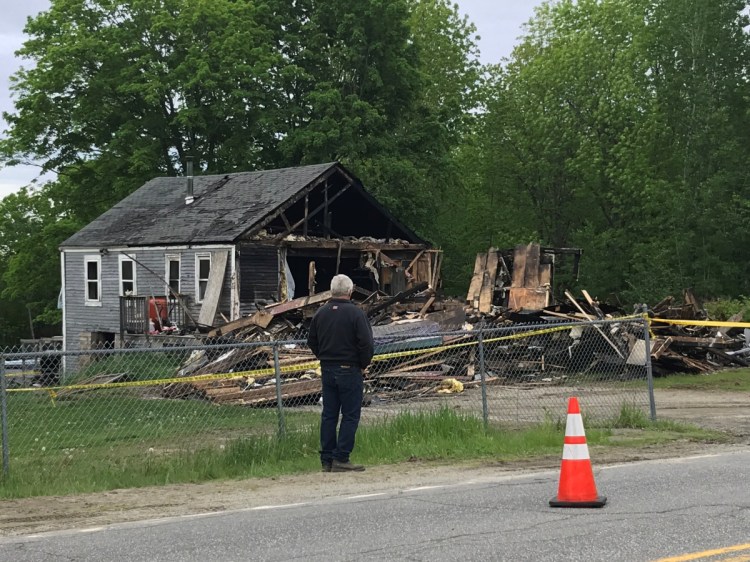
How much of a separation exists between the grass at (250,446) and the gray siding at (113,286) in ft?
57.0

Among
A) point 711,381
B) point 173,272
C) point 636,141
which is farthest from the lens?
point 636,141

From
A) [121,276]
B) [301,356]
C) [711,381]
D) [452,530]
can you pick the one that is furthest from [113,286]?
[452,530]

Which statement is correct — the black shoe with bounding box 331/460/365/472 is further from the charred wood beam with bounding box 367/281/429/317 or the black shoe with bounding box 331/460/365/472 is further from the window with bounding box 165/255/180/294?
the window with bounding box 165/255/180/294

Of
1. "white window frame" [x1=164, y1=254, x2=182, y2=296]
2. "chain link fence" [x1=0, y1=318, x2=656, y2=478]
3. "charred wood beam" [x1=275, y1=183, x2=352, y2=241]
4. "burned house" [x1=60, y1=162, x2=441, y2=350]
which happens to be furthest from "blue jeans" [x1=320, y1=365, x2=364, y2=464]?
"white window frame" [x1=164, y1=254, x2=182, y2=296]

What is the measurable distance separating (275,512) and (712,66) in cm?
4150

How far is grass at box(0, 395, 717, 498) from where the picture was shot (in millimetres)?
11281

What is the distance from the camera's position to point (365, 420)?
47.0 ft

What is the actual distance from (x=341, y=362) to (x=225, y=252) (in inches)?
877

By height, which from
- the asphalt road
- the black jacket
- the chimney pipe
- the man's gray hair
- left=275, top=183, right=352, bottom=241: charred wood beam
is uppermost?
the chimney pipe

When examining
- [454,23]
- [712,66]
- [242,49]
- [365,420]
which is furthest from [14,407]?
[454,23]

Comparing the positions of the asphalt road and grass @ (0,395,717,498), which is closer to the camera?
the asphalt road

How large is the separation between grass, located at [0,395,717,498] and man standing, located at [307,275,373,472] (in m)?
0.48

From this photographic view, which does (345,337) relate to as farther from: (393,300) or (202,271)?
(202,271)

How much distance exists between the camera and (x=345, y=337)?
11164 mm
